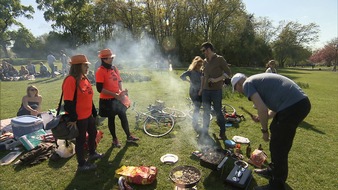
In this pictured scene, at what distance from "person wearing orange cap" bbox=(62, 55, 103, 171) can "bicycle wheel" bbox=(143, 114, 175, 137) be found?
7.20 feet

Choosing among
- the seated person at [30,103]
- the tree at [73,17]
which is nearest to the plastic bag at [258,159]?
the seated person at [30,103]

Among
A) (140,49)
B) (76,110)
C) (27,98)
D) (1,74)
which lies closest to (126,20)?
(140,49)

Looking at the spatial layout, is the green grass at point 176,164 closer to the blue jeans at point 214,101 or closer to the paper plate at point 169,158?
the paper plate at point 169,158

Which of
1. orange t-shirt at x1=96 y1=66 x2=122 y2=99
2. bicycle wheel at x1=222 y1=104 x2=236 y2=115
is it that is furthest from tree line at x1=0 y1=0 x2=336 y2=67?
orange t-shirt at x1=96 y1=66 x2=122 y2=99

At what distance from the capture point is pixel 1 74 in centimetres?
1792

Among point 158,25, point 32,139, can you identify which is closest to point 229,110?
point 32,139

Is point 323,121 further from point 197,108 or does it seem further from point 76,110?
point 76,110

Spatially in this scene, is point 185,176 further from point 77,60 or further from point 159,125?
point 159,125

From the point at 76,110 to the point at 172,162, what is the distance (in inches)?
85.1

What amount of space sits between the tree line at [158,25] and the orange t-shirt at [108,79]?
34295mm

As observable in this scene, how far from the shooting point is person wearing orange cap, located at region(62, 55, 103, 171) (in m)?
3.59

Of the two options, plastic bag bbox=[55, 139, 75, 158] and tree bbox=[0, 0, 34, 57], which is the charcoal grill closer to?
plastic bag bbox=[55, 139, 75, 158]

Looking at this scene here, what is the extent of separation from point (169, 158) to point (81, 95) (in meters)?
2.22

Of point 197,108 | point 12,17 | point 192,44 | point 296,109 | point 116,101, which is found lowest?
point 197,108
